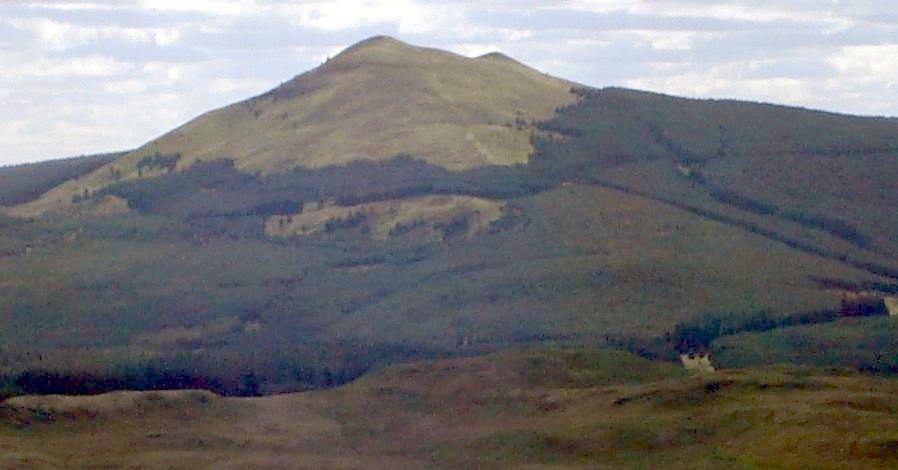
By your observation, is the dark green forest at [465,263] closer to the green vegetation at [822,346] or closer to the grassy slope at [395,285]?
the grassy slope at [395,285]

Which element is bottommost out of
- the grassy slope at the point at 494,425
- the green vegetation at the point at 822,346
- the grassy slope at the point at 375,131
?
the green vegetation at the point at 822,346

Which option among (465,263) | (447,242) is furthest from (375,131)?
(465,263)

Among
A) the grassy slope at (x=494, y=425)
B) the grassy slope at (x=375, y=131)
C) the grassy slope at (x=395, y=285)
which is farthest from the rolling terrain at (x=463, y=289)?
the grassy slope at (x=375, y=131)

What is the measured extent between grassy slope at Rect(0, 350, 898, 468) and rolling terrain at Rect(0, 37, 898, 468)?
230 millimetres

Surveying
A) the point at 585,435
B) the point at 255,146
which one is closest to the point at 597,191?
the point at 255,146

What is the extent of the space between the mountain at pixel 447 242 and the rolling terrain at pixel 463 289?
424 mm

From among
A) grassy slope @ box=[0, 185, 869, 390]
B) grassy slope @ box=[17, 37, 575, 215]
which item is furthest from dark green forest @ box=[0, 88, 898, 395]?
grassy slope @ box=[17, 37, 575, 215]

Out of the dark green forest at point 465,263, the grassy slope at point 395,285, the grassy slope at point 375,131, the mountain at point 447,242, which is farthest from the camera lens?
the grassy slope at point 375,131

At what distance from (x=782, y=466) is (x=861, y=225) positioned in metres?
102

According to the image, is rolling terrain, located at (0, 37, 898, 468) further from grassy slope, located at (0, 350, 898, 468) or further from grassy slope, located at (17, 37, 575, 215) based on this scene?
grassy slope, located at (17, 37, 575, 215)

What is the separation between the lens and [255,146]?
182 m

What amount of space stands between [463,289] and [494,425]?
5210 cm

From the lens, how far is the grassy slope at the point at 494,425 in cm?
5987

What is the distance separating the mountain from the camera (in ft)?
344
